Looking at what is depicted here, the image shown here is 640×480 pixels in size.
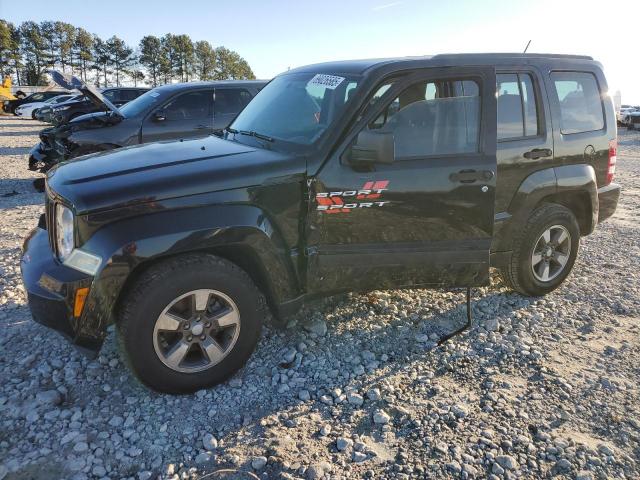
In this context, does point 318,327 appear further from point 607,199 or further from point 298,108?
point 607,199

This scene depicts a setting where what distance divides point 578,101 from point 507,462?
11.1 ft

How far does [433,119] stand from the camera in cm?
353

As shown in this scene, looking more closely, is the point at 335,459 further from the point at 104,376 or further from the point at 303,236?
the point at 104,376

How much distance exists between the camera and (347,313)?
4.14 metres

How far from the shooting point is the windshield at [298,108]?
3.43m

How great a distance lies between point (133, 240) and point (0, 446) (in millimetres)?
1278

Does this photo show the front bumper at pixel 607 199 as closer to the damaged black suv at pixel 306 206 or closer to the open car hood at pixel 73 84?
the damaged black suv at pixel 306 206

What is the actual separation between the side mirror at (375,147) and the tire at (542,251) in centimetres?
175

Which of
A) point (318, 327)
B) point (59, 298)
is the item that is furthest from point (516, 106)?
point (59, 298)

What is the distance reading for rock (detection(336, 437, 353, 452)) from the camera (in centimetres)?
263

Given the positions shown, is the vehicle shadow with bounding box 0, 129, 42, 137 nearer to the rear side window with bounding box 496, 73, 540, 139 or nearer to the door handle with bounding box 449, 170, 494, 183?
the rear side window with bounding box 496, 73, 540, 139

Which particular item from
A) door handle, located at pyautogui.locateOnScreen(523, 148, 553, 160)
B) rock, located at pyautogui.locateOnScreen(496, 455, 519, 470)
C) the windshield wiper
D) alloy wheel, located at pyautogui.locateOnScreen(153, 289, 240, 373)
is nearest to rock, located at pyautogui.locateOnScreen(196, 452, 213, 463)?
alloy wheel, located at pyautogui.locateOnScreen(153, 289, 240, 373)

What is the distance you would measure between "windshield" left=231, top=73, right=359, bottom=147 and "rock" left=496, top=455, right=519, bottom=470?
86.7 inches

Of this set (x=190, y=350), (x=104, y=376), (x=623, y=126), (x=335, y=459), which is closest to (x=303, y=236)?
(x=190, y=350)
